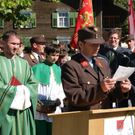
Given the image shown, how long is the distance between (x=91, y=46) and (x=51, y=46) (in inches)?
76.6

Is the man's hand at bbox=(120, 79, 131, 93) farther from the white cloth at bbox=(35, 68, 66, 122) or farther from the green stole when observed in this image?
the green stole

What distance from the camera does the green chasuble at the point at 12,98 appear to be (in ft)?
11.7

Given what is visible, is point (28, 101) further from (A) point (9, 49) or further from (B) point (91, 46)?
(B) point (91, 46)

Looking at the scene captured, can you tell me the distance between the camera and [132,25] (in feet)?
31.2

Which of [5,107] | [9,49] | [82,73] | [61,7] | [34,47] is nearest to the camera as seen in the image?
[82,73]

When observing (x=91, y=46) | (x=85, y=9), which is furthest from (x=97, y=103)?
(x=85, y=9)

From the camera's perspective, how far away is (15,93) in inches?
142

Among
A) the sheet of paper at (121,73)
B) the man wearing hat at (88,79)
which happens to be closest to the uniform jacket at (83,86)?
the man wearing hat at (88,79)

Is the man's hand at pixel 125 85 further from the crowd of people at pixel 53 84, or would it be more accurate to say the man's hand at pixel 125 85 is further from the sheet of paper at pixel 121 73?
the sheet of paper at pixel 121 73

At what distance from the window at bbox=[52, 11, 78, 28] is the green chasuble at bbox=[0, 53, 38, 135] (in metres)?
22.4

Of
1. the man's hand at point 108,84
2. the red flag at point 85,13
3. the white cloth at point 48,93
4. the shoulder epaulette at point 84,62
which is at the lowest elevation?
the white cloth at point 48,93

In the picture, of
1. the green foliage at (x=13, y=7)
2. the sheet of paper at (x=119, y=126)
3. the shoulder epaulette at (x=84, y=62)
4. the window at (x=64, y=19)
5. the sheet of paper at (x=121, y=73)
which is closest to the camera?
the sheet of paper at (x=119, y=126)

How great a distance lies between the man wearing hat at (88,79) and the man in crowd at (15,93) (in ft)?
2.77

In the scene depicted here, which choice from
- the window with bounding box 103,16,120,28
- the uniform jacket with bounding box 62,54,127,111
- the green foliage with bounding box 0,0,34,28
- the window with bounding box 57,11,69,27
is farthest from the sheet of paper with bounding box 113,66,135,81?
the window with bounding box 103,16,120,28
